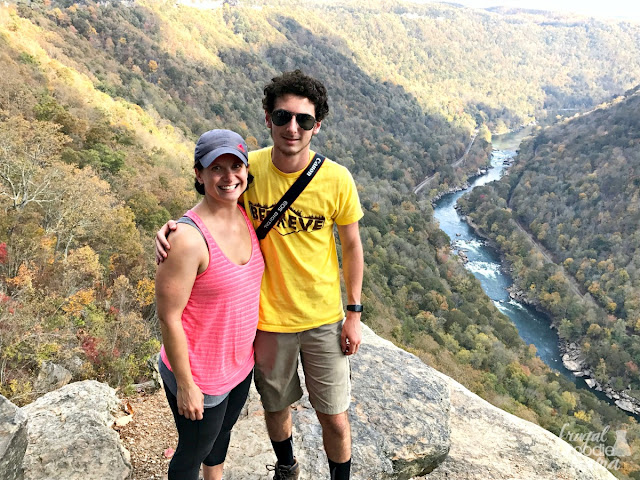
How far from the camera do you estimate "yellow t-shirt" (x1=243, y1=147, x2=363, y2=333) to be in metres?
2.69

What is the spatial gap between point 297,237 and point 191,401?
1144 millimetres

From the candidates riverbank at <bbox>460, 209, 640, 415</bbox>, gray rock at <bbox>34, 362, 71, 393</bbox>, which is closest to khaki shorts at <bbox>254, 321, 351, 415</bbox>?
gray rock at <bbox>34, 362, 71, 393</bbox>

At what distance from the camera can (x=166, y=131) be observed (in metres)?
48.1

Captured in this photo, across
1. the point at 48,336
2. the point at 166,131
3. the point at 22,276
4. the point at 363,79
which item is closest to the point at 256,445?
the point at 48,336

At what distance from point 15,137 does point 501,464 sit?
21244mm

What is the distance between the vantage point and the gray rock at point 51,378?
7.57 m

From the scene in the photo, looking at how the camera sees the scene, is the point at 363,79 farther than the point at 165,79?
Yes

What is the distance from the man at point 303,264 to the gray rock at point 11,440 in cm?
166

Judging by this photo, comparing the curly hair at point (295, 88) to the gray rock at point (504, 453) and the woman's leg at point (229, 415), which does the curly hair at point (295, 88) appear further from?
the gray rock at point (504, 453)

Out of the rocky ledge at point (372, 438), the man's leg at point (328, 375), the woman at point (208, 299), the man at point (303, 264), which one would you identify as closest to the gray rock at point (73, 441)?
the rocky ledge at point (372, 438)

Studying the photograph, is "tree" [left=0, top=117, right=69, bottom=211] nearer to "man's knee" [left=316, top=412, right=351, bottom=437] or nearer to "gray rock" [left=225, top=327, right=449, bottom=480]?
"gray rock" [left=225, top=327, right=449, bottom=480]

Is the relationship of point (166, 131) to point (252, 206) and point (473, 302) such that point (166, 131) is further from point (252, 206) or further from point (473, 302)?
point (252, 206)

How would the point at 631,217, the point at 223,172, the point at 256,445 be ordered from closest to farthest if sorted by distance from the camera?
the point at 223,172, the point at 256,445, the point at 631,217

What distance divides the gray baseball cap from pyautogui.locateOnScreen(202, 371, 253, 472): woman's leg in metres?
1.45
